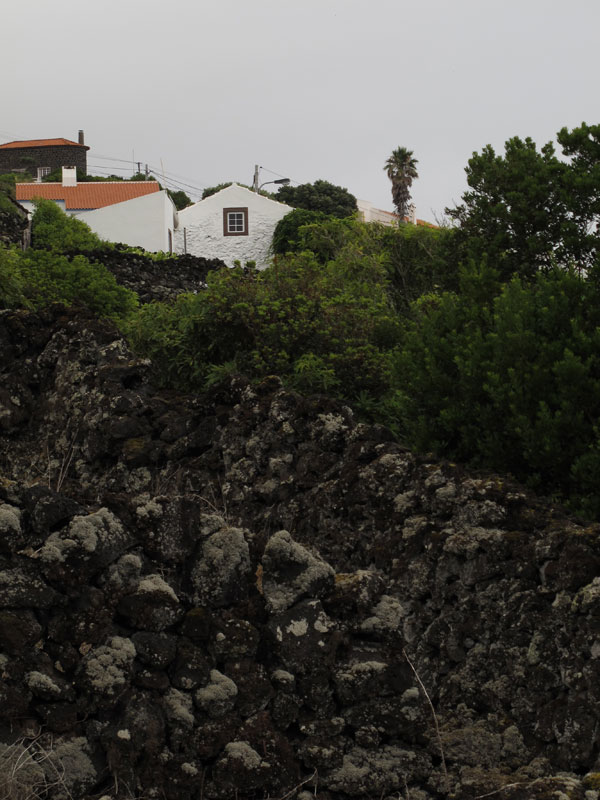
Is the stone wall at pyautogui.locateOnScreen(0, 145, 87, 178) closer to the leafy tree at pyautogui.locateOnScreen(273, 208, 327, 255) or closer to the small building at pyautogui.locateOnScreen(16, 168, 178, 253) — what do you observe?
the small building at pyautogui.locateOnScreen(16, 168, 178, 253)

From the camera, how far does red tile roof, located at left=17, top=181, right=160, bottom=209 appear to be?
51.7m

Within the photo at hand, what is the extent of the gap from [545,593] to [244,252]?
35.8 metres

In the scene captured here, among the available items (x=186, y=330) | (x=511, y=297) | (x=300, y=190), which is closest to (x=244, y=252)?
(x=300, y=190)

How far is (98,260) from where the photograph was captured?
78.8ft

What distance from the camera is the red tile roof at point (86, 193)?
170 feet

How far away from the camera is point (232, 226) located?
133ft

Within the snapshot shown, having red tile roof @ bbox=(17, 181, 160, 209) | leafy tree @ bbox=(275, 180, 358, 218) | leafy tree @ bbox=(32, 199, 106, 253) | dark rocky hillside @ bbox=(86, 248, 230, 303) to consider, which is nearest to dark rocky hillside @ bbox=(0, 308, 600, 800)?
dark rocky hillside @ bbox=(86, 248, 230, 303)

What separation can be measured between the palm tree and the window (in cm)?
1414

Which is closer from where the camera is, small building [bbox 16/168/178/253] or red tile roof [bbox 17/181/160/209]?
small building [bbox 16/168/178/253]

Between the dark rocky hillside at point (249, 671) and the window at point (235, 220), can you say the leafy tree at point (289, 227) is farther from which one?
the dark rocky hillside at point (249, 671)

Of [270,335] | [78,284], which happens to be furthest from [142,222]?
[270,335]

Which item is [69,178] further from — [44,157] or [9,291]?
[9,291]

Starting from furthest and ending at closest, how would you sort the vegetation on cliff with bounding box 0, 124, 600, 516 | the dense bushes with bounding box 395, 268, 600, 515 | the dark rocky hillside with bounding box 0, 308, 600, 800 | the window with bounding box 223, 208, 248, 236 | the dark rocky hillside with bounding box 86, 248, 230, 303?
the window with bounding box 223, 208, 248, 236 < the dark rocky hillside with bounding box 86, 248, 230, 303 < the vegetation on cliff with bounding box 0, 124, 600, 516 < the dense bushes with bounding box 395, 268, 600, 515 < the dark rocky hillside with bounding box 0, 308, 600, 800

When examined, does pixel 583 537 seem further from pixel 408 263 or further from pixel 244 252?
pixel 244 252
